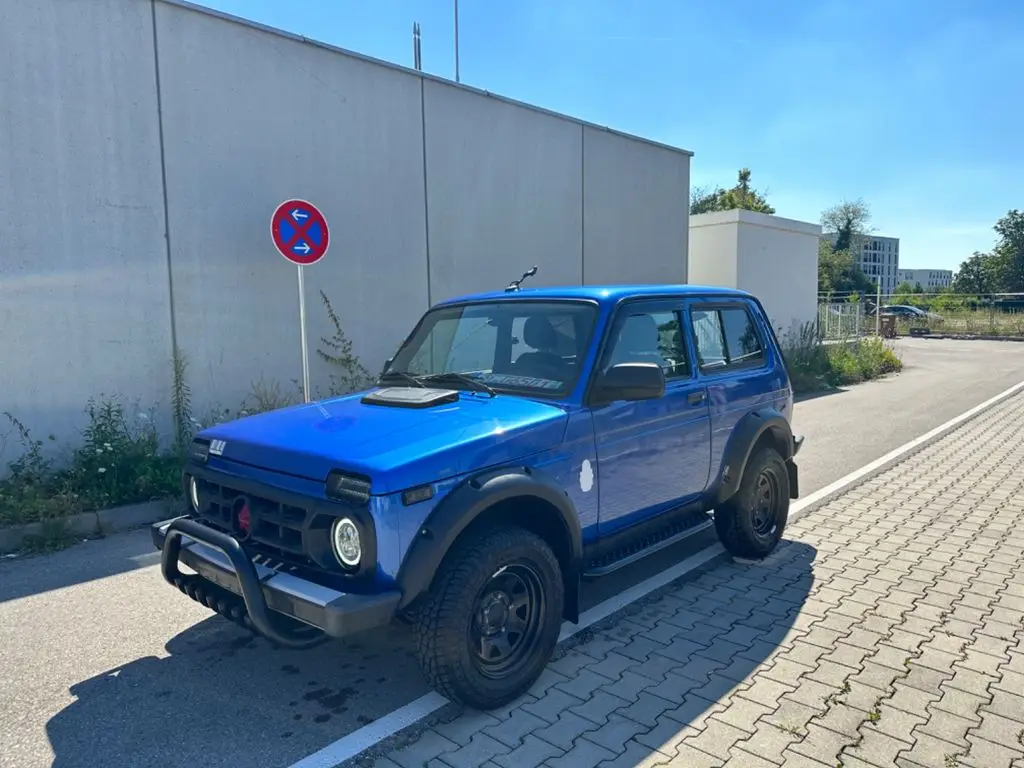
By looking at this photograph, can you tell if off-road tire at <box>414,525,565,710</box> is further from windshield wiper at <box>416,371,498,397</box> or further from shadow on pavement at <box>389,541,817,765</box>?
windshield wiper at <box>416,371,498,397</box>

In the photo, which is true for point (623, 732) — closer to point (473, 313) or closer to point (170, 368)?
point (473, 313)

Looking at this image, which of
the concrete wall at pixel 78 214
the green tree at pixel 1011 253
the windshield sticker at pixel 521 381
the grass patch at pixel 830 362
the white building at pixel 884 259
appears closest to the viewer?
the windshield sticker at pixel 521 381

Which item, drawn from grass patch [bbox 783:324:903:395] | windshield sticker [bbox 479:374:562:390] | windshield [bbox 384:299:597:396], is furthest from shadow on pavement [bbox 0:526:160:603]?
grass patch [bbox 783:324:903:395]

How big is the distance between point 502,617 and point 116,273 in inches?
240

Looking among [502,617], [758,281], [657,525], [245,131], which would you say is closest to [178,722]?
[502,617]

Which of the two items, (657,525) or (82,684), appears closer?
(82,684)

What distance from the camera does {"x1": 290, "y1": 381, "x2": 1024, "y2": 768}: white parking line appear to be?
300cm

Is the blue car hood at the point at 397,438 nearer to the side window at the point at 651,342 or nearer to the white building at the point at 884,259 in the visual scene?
the side window at the point at 651,342

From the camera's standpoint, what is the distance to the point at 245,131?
8.34m

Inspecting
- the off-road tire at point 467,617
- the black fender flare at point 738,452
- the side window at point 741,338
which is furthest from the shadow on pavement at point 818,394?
the off-road tire at point 467,617

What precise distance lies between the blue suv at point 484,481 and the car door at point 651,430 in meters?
0.01

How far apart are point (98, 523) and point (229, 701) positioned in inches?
138

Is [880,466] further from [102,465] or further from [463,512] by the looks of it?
[102,465]

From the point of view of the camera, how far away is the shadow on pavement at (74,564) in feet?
16.3
